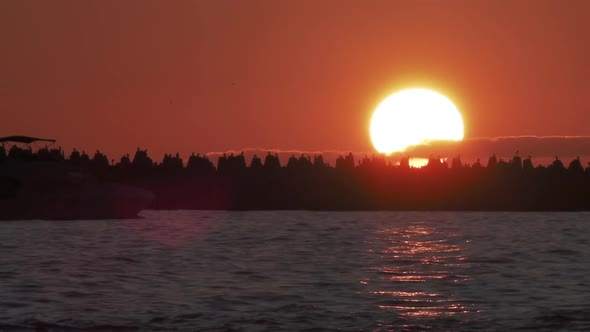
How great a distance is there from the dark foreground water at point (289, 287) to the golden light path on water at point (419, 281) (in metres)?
0.06

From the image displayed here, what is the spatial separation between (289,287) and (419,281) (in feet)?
19.2

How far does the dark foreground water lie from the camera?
106 ft

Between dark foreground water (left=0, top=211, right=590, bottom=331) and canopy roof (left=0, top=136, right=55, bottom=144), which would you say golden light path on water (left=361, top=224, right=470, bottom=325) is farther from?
canopy roof (left=0, top=136, right=55, bottom=144)

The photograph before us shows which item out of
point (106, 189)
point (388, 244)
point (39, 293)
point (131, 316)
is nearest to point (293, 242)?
point (388, 244)

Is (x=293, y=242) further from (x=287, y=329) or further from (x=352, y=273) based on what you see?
(x=287, y=329)

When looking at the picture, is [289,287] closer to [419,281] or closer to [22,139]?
[419,281]

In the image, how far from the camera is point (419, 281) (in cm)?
4447

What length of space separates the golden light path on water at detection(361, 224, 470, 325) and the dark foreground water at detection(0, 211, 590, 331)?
2.4 inches

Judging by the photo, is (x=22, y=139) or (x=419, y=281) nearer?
(x=419, y=281)

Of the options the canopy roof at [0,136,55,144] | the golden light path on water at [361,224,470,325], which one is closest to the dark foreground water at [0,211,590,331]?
the golden light path on water at [361,224,470,325]

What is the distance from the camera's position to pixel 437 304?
1436 inches

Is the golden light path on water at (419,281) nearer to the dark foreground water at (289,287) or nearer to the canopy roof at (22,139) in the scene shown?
the dark foreground water at (289,287)

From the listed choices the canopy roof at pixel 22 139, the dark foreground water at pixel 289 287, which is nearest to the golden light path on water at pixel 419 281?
the dark foreground water at pixel 289 287

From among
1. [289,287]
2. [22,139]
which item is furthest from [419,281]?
[22,139]
